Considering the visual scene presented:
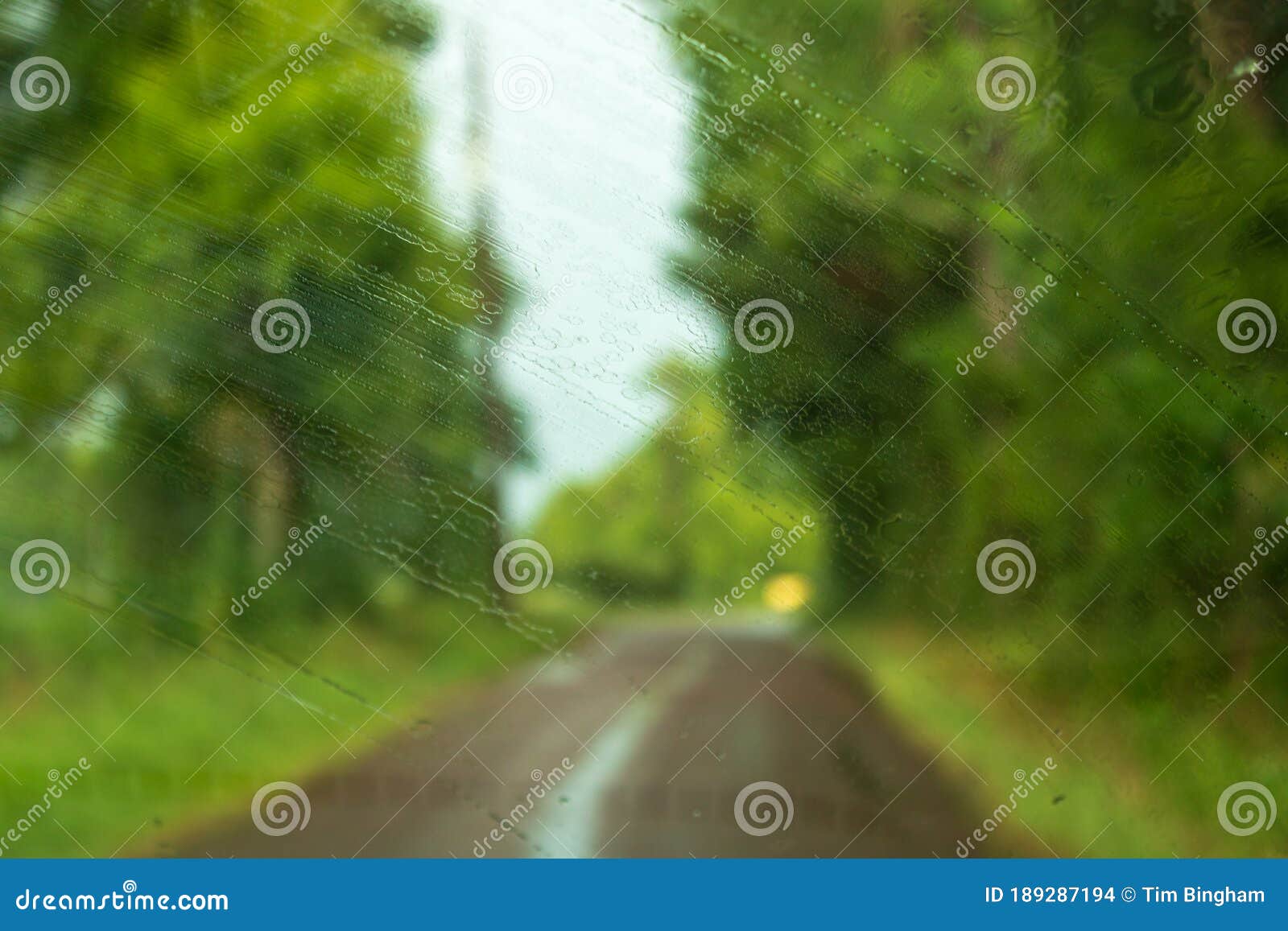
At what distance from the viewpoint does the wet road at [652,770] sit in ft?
4.69

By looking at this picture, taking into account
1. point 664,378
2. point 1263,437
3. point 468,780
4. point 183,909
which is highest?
point 1263,437

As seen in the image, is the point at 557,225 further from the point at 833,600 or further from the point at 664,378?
the point at 833,600

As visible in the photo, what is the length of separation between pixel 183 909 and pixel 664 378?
116cm

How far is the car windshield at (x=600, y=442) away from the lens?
4.71 feet

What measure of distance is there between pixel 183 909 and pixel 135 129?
4.20 feet

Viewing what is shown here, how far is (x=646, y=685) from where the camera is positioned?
1.44 metres

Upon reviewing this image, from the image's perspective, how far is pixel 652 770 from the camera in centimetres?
144

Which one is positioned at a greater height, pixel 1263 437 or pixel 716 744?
pixel 1263 437

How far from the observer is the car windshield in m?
1.43

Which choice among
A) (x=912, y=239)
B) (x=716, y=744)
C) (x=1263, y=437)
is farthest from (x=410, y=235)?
(x=1263, y=437)

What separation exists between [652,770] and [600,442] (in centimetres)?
55

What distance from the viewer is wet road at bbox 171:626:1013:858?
143 centimetres

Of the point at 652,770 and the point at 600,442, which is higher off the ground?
the point at 600,442

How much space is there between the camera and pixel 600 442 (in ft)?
4.72
